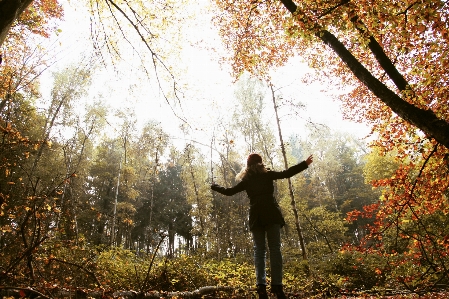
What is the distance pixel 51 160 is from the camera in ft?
56.2

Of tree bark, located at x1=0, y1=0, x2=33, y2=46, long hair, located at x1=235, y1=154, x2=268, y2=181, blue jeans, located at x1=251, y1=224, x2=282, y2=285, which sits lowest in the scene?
blue jeans, located at x1=251, y1=224, x2=282, y2=285

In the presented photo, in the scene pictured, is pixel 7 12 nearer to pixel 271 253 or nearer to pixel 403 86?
pixel 271 253

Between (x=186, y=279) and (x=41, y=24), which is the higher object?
(x=41, y=24)

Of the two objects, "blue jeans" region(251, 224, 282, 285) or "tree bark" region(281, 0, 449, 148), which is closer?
"tree bark" region(281, 0, 449, 148)

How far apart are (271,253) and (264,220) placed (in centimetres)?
42

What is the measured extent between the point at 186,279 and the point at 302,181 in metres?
23.1

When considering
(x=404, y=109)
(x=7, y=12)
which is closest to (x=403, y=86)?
(x=404, y=109)

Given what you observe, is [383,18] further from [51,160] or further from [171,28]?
[51,160]

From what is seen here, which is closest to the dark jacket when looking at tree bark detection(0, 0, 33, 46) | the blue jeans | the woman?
the woman

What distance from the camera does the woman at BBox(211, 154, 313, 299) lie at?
121 inches

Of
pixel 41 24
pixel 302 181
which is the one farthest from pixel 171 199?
pixel 41 24

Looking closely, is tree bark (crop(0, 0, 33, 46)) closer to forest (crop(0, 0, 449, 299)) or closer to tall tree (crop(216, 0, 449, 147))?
forest (crop(0, 0, 449, 299))

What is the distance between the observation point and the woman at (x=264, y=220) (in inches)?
121

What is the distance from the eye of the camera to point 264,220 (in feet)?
10.5
